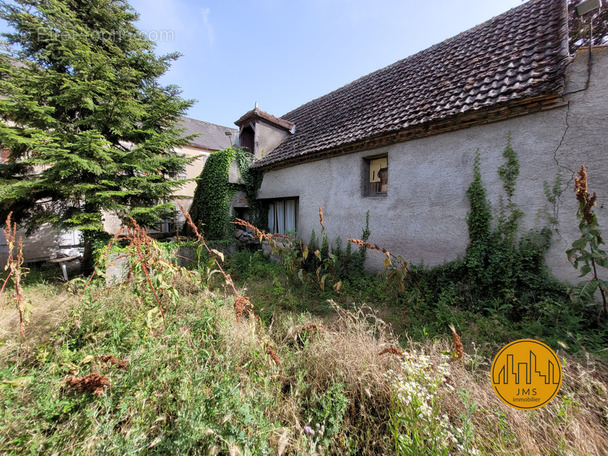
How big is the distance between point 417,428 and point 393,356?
30.2 inches

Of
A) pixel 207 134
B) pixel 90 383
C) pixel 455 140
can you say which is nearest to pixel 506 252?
pixel 455 140

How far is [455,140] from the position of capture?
4645 mm

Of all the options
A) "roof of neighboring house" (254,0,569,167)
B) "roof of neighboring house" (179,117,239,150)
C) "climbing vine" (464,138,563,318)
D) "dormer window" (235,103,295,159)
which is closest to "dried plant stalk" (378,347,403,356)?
"climbing vine" (464,138,563,318)

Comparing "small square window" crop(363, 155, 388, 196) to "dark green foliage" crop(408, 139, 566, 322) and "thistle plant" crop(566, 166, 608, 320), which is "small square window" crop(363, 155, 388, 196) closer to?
"dark green foliage" crop(408, 139, 566, 322)

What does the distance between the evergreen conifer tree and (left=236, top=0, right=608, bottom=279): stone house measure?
390cm

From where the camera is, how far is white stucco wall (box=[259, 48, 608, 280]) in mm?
3504

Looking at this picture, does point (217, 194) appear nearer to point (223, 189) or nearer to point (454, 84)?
point (223, 189)

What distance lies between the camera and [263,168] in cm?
871

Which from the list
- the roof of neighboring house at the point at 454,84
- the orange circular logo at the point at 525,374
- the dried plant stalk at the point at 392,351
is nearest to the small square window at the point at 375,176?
the roof of neighboring house at the point at 454,84

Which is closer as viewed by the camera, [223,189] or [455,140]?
[455,140]

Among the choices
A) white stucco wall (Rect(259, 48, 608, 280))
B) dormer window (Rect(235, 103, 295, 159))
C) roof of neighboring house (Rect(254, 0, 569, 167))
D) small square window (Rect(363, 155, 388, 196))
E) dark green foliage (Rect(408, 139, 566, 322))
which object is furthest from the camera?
dormer window (Rect(235, 103, 295, 159))

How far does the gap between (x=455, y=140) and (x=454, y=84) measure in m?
1.65

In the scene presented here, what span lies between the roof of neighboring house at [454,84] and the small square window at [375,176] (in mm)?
486

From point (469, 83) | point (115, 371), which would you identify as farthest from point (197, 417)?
point (469, 83)
